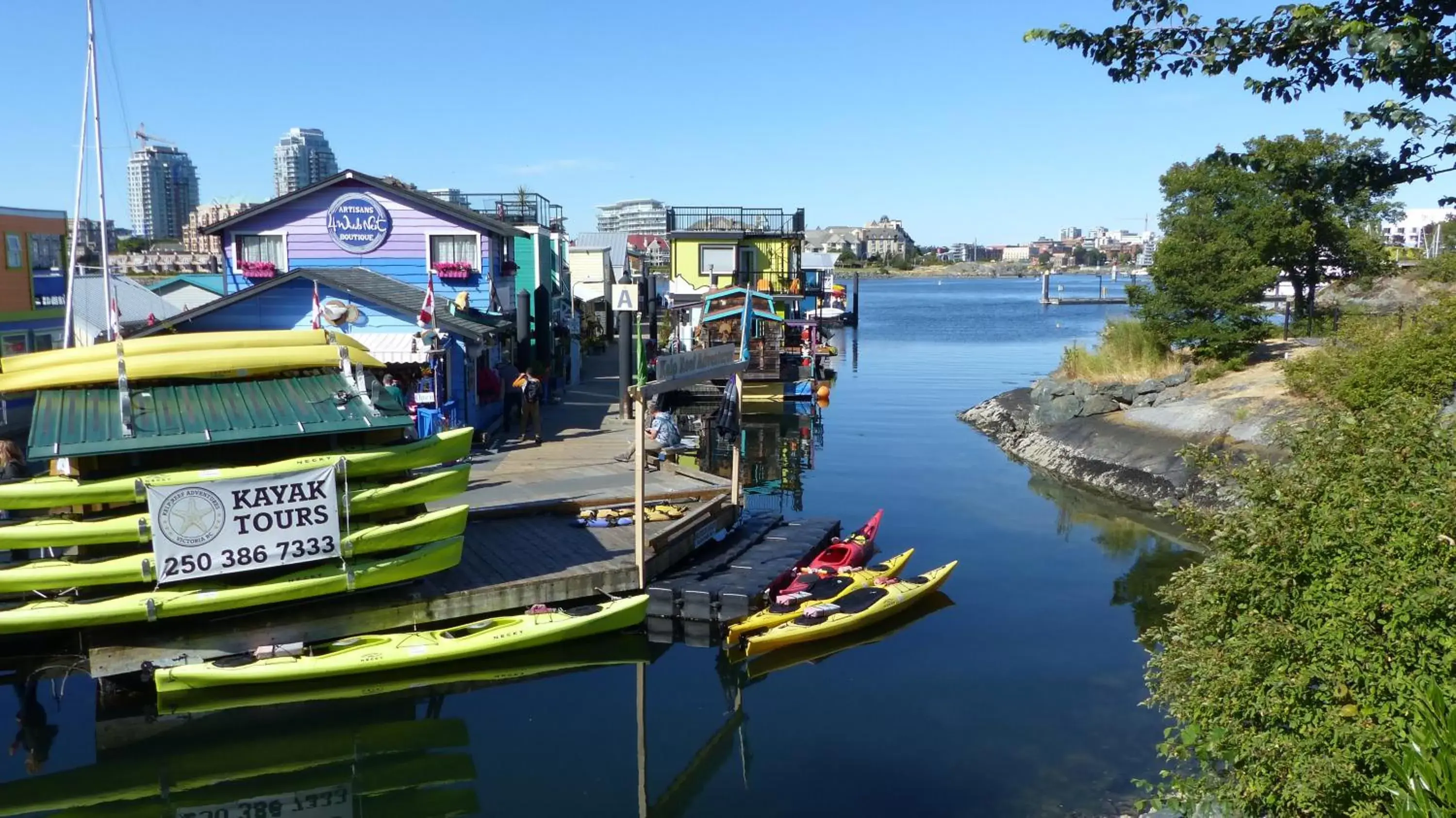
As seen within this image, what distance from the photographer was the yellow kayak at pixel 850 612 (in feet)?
50.5

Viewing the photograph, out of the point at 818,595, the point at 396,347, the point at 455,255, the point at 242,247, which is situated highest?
the point at 242,247

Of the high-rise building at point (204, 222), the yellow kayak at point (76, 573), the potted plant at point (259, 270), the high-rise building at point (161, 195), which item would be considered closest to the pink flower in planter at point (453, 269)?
the potted plant at point (259, 270)

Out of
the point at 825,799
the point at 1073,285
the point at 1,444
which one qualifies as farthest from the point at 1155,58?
the point at 1073,285

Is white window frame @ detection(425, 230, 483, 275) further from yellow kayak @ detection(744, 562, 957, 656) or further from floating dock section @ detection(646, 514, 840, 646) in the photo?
yellow kayak @ detection(744, 562, 957, 656)

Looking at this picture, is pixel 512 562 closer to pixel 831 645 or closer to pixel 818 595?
pixel 818 595

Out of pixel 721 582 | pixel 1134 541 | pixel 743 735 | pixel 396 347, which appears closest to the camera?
pixel 743 735

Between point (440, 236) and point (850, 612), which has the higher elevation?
Result: point (440, 236)

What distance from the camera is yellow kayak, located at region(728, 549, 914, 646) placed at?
15.5 m

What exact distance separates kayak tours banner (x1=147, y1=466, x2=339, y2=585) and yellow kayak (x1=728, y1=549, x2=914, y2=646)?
225 inches

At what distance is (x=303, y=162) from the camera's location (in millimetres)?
187750

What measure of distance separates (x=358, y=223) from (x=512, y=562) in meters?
12.9

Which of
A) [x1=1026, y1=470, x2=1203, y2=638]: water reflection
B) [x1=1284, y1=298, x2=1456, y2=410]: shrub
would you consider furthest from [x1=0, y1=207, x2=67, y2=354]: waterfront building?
[x1=1284, y1=298, x2=1456, y2=410]: shrub

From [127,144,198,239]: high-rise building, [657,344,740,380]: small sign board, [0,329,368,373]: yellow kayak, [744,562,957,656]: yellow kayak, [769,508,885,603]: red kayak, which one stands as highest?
[127,144,198,239]: high-rise building

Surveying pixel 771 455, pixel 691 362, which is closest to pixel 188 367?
pixel 691 362
